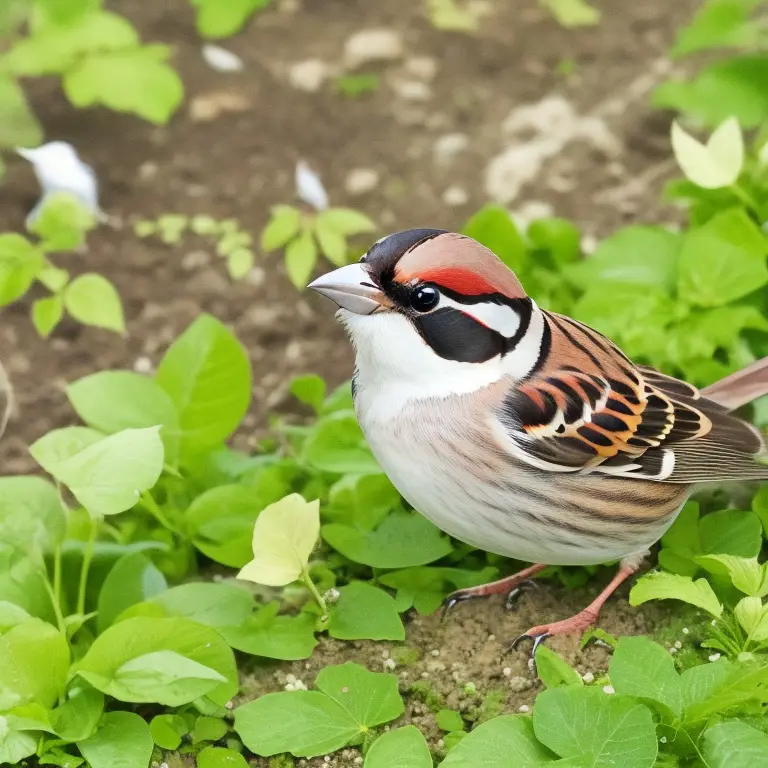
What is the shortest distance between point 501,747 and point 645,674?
0.35 m

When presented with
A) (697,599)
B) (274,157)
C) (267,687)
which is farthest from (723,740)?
(274,157)

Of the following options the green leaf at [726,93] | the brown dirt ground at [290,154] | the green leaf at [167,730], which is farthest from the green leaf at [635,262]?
the green leaf at [167,730]

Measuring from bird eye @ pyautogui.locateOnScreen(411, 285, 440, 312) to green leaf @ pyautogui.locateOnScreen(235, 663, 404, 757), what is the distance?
0.88 meters

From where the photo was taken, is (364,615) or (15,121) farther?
(15,121)

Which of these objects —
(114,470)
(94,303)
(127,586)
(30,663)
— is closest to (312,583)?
(127,586)

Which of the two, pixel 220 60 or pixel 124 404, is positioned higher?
pixel 220 60

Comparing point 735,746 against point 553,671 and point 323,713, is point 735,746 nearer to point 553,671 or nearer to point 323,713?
point 553,671

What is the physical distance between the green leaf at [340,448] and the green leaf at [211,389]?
252 millimetres

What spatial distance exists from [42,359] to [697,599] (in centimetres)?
249

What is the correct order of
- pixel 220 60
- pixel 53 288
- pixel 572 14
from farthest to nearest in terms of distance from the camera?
1. pixel 572 14
2. pixel 220 60
3. pixel 53 288

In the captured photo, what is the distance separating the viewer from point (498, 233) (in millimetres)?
3713

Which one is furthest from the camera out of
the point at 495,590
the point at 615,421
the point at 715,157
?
the point at 715,157

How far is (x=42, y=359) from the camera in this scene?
13.1 feet

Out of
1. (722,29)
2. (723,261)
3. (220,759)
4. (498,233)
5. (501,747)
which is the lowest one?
(220,759)
